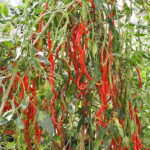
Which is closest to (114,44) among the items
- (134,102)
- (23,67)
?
(134,102)

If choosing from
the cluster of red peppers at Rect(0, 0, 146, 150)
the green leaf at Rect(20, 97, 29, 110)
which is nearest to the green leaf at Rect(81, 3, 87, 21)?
the cluster of red peppers at Rect(0, 0, 146, 150)

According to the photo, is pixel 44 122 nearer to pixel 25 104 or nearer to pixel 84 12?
pixel 25 104

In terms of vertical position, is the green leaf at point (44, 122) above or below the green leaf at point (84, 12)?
below

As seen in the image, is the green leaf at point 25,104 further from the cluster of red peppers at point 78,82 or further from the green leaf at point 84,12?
the green leaf at point 84,12

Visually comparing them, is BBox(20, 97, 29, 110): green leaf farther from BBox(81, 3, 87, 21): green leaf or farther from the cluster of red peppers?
BBox(81, 3, 87, 21): green leaf

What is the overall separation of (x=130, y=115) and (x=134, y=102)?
0.05m

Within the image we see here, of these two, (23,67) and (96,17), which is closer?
(23,67)

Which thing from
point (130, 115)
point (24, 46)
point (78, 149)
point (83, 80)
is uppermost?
point (24, 46)

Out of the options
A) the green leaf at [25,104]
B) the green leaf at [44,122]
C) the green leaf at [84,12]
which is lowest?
the green leaf at [44,122]

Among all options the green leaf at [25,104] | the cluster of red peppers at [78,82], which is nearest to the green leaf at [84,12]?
the cluster of red peppers at [78,82]

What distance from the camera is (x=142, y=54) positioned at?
0.84 m

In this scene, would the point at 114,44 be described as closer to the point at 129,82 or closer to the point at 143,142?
the point at 129,82

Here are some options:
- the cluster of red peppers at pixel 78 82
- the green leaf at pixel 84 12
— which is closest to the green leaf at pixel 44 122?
the cluster of red peppers at pixel 78 82

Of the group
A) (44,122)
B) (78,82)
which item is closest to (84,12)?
(78,82)
